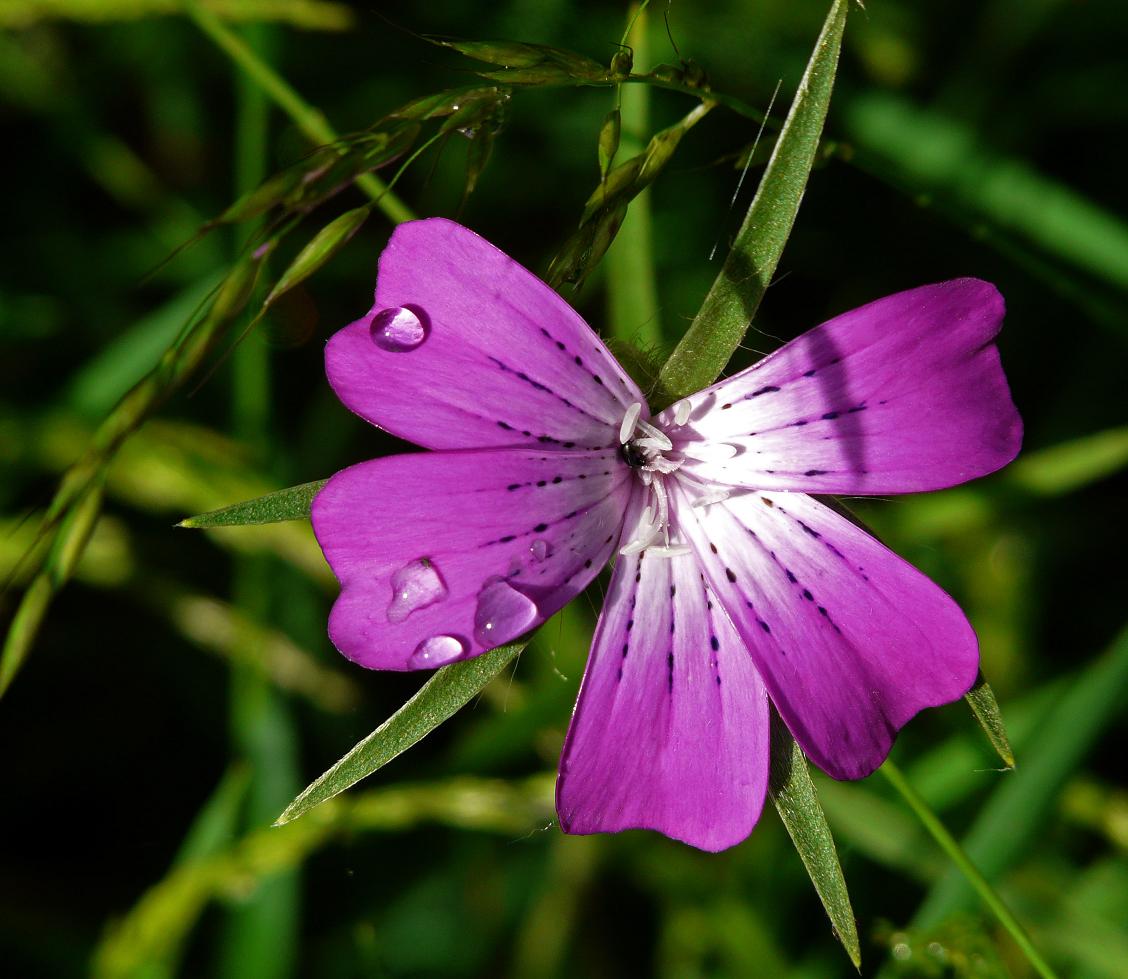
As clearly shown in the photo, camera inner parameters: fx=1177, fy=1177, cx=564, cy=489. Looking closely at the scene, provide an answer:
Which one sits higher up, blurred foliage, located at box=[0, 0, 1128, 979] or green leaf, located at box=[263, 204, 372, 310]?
green leaf, located at box=[263, 204, 372, 310]

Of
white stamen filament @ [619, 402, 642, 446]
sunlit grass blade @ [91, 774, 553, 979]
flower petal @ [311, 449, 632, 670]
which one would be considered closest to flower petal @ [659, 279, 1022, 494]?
white stamen filament @ [619, 402, 642, 446]

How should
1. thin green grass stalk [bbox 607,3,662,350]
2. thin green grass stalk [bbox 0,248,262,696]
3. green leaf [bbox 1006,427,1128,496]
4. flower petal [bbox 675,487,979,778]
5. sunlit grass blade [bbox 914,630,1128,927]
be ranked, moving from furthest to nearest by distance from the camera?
green leaf [bbox 1006,427,1128,496]
thin green grass stalk [bbox 607,3,662,350]
sunlit grass blade [bbox 914,630,1128,927]
flower petal [bbox 675,487,979,778]
thin green grass stalk [bbox 0,248,262,696]

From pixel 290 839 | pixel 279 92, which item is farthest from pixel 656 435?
pixel 290 839

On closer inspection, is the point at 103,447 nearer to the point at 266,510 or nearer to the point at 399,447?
the point at 266,510

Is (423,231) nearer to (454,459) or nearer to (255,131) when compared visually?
(454,459)

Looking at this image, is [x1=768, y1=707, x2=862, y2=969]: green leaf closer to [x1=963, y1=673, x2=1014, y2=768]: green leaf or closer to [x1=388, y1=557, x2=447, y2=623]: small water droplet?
[x1=963, y1=673, x2=1014, y2=768]: green leaf

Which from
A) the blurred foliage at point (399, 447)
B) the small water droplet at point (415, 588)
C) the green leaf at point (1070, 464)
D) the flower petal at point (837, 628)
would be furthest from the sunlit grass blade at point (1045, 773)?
the small water droplet at point (415, 588)
